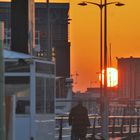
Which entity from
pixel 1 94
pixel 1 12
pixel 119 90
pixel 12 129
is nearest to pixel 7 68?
pixel 12 129

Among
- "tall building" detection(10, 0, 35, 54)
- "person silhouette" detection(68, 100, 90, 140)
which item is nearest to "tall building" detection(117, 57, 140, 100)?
"person silhouette" detection(68, 100, 90, 140)

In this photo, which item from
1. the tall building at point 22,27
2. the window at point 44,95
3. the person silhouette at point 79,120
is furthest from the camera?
the person silhouette at point 79,120

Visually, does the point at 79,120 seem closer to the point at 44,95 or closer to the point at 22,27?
the point at 22,27

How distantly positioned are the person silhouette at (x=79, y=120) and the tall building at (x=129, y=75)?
92.8m

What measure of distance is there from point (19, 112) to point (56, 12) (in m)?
81.5

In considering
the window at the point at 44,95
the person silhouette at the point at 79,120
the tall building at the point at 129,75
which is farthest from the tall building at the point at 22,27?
the tall building at the point at 129,75

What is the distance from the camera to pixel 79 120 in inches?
1167

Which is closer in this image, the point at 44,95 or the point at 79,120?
the point at 44,95

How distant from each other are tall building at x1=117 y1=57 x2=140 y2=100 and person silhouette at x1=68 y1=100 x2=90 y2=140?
305 feet

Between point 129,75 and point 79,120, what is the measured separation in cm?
10110

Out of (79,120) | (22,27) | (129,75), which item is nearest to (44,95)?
(22,27)

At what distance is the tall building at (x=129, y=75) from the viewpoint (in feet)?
410

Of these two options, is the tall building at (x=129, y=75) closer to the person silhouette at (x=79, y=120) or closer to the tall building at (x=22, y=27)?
the person silhouette at (x=79, y=120)

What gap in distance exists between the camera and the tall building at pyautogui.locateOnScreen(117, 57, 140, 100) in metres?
125
